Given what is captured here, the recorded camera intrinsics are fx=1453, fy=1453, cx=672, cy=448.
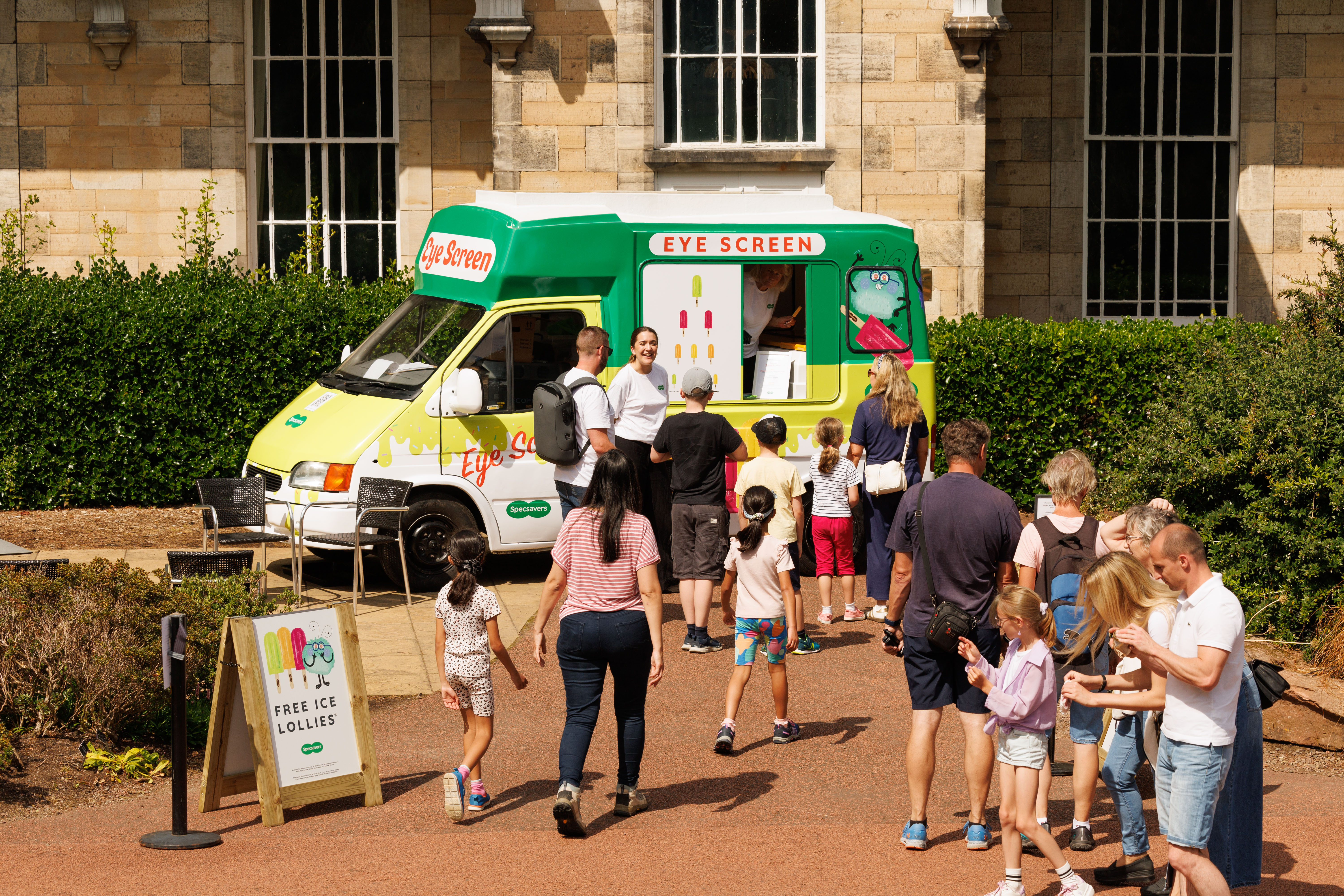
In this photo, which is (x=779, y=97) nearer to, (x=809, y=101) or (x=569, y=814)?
(x=809, y=101)

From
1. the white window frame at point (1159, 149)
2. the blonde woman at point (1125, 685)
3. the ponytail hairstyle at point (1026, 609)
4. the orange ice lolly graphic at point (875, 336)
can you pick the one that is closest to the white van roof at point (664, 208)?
the orange ice lolly graphic at point (875, 336)

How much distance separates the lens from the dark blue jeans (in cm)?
Answer: 608

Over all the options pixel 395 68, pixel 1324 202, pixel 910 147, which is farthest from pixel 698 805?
pixel 1324 202

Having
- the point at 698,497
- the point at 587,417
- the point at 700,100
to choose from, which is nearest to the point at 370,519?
the point at 587,417

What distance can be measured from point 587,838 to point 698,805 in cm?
62

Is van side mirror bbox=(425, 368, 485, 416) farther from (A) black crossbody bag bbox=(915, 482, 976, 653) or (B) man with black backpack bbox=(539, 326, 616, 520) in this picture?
(A) black crossbody bag bbox=(915, 482, 976, 653)

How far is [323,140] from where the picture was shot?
17.1 m

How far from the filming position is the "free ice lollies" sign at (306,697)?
6.38m

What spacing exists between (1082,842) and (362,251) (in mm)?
13060

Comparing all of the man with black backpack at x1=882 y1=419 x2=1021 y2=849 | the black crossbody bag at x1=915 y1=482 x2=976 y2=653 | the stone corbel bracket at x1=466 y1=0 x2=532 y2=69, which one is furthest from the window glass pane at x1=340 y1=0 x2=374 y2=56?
the black crossbody bag at x1=915 y1=482 x2=976 y2=653

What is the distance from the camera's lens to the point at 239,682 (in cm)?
636

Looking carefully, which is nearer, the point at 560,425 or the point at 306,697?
the point at 306,697

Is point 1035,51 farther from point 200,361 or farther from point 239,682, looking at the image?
point 239,682

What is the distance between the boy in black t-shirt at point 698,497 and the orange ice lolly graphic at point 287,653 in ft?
9.61
